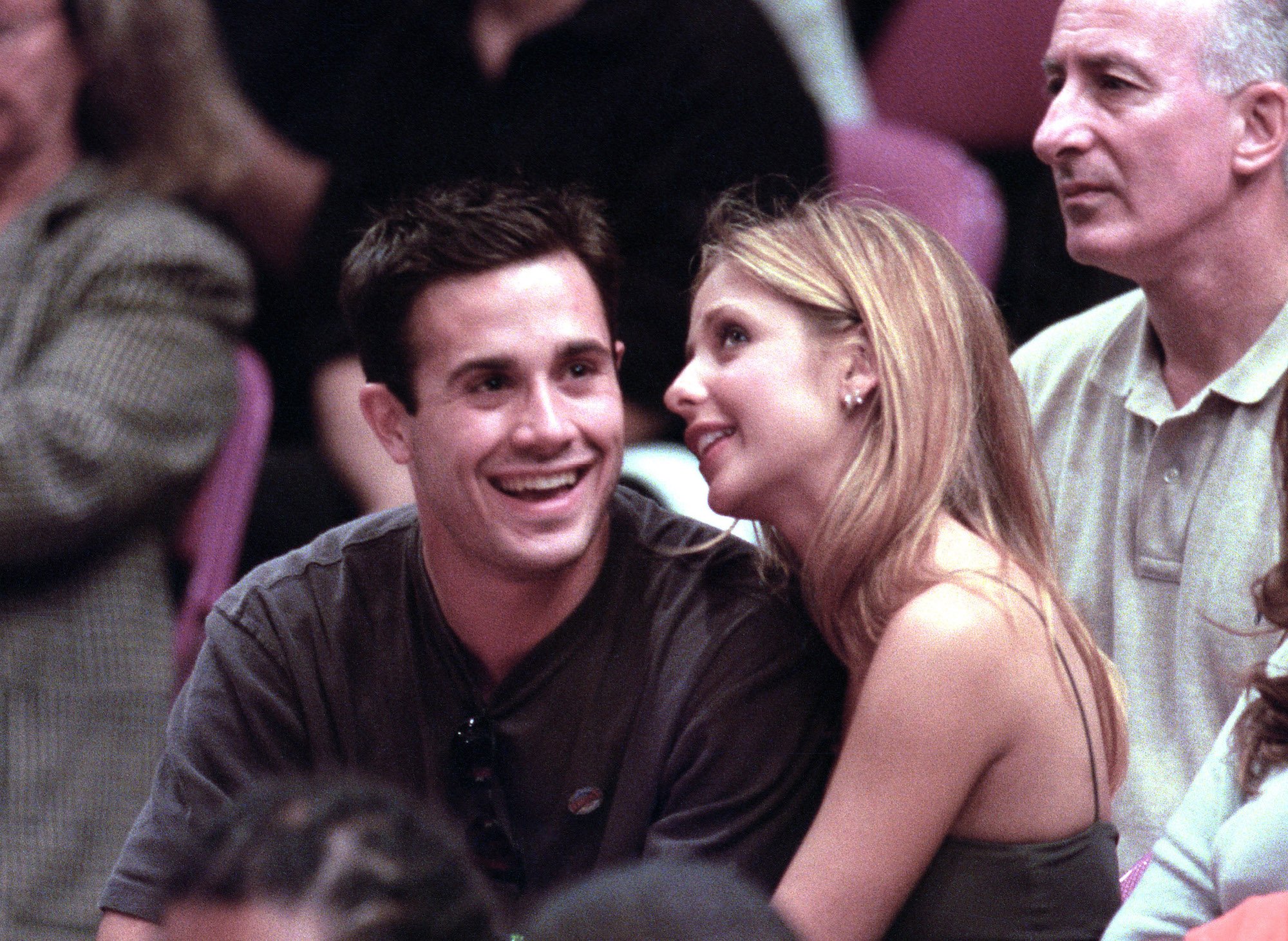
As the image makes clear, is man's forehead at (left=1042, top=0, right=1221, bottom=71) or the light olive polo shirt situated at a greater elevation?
man's forehead at (left=1042, top=0, right=1221, bottom=71)

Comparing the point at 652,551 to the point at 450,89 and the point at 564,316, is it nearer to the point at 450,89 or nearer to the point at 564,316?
the point at 564,316

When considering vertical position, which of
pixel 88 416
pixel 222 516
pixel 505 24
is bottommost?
pixel 222 516

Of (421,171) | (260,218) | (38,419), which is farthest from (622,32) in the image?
(38,419)

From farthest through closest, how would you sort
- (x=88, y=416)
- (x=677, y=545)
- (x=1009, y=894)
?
(x=88, y=416) < (x=677, y=545) < (x=1009, y=894)

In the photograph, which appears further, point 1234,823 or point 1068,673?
point 1068,673

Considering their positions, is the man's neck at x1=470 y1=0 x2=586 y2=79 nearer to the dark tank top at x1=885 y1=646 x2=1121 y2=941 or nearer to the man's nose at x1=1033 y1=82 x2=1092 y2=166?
the man's nose at x1=1033 y1=82 x2=1092 y2=166

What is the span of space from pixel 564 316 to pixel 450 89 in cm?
113

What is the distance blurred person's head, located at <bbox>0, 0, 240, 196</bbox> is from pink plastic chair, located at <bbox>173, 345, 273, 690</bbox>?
285 millimetres

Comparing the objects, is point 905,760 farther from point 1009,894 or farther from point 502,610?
point 502,610

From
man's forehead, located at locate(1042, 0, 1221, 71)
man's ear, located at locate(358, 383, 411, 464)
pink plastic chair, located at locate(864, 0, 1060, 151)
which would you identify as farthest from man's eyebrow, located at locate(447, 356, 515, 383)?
pink plastic chair, located at locate(864, 0, 1060, 151)

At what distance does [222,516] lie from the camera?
2.57 m

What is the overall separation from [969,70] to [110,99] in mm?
1445

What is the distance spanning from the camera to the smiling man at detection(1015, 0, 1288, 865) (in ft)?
6.80

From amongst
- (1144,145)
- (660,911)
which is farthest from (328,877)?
(1144,145)
